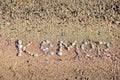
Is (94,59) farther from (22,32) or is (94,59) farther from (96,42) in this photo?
(22,32)

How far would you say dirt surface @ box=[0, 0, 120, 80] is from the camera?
477 centimetres

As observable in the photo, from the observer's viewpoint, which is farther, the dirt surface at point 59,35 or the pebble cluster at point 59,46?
the pebble cluster at point 59,46

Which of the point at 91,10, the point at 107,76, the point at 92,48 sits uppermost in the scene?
the point at 91,10

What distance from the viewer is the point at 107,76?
4723 mm

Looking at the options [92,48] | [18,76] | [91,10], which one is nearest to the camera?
[18,76]

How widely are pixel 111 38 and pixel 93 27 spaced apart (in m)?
0.43

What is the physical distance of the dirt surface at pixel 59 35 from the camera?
477 centimetres

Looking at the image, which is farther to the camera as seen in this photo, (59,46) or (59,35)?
(59,35)

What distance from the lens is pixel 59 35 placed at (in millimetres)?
5277

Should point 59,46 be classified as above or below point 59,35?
below

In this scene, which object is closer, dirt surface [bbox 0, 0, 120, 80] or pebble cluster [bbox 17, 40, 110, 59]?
dirt surface [bbox 0, 0, 120, 80]

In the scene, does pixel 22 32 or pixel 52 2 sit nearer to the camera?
pixel 22 32

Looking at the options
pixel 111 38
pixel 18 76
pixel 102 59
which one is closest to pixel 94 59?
pixel 102 59

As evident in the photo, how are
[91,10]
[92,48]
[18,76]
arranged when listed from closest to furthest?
[18,76]
[92,48]
[91,10]
